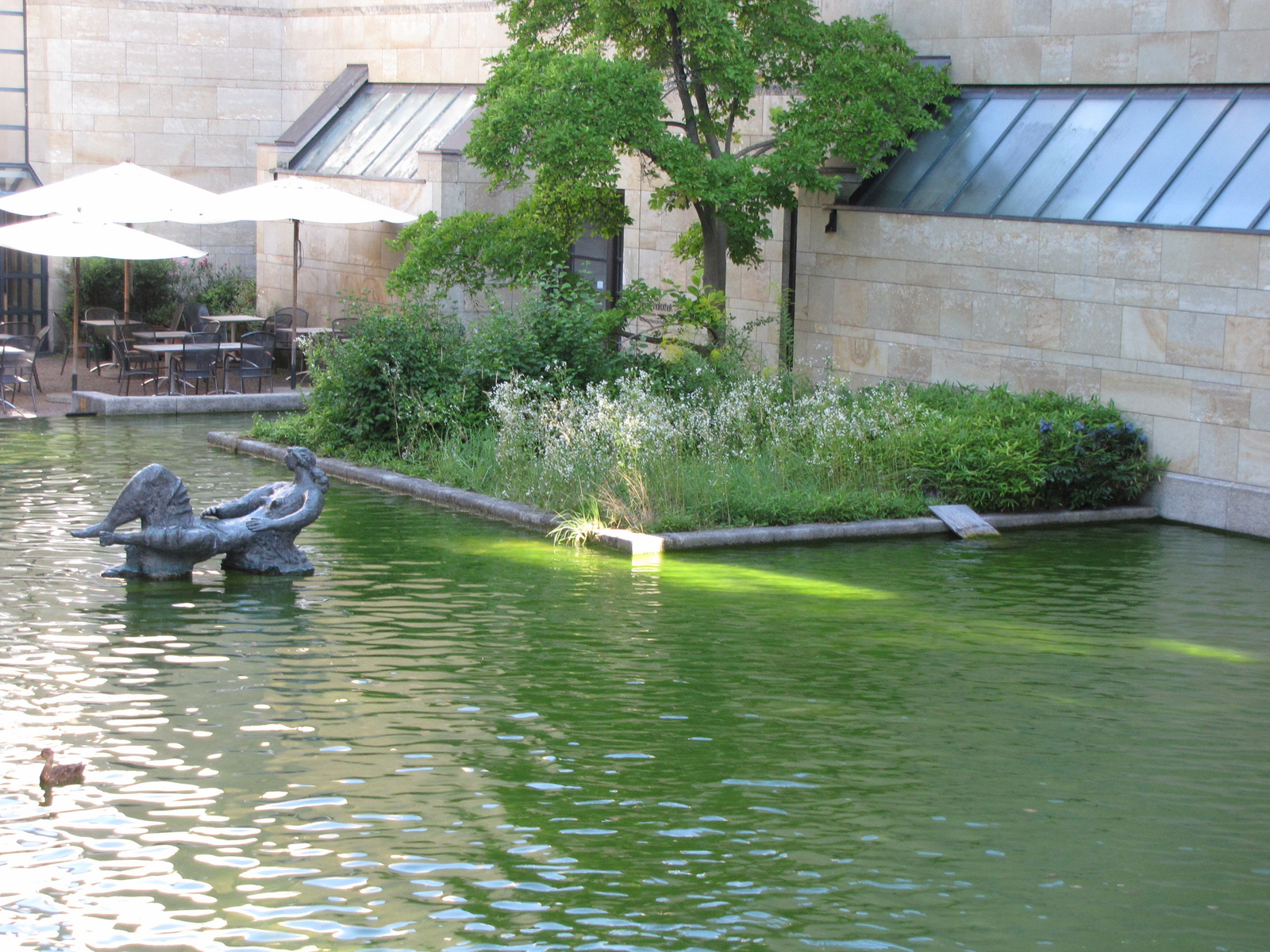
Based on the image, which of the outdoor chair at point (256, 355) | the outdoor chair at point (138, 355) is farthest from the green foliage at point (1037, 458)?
the outdoor chair at point (138, 355)

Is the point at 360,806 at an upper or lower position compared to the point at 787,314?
lower

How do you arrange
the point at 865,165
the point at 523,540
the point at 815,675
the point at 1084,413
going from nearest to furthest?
1. the point at 815,675
2. the point at 523,540
3. the point at 1084,413
4. the point at 865,165

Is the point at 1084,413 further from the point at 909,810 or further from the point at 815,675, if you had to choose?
the point at 909,810

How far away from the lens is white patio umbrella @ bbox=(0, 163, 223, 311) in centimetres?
1825

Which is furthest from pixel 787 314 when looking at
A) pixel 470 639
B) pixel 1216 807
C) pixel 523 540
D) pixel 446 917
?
pixel 446 917

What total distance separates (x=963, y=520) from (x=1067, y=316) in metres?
2.98

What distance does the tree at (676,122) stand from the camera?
14.7 metres

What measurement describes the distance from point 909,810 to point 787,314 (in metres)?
12.0

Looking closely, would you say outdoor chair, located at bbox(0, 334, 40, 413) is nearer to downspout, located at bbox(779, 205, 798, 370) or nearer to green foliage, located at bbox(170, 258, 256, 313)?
green foliage, located at bbox(170, 258, 256, 313)

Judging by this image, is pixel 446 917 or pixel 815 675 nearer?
pixel 446 917

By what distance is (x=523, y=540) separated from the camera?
11781 millimetres

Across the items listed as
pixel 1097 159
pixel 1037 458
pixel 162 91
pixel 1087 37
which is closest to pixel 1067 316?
pixel 1097 159

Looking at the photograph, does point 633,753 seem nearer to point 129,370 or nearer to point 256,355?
point 256,355

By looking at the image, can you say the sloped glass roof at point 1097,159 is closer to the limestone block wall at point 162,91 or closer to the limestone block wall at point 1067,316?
the limestone block wall at point 1067,316
